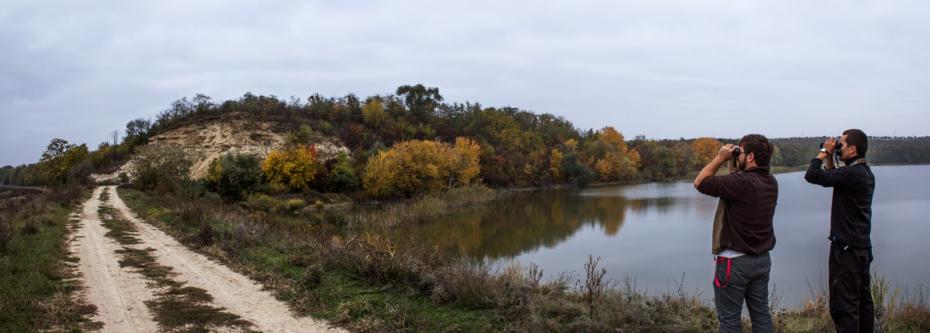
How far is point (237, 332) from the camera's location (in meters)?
5.57

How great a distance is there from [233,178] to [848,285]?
113ft

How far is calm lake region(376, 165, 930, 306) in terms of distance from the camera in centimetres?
1373

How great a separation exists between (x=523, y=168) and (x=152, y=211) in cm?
4950

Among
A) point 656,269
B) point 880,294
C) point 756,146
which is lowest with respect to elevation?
point 656,269

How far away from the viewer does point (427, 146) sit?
46000 mm

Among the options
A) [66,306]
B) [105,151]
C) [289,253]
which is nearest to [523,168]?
[105,151]

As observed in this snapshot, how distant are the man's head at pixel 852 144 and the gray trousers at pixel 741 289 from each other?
1247mm

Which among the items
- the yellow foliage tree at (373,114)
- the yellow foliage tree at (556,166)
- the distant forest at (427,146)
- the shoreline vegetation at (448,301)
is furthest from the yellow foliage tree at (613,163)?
the shoreline vegetation at (448,301)

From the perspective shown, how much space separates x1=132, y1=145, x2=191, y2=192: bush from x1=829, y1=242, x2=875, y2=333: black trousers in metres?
30.8

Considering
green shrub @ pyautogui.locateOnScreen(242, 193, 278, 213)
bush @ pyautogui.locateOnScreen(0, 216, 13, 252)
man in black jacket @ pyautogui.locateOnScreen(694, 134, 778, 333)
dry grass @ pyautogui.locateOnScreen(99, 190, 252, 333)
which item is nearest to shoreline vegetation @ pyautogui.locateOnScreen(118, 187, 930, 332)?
dry grass @ pyautogui.locateOnScreen(99, 190, 252, 333)

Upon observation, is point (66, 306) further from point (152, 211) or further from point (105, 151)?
point (105, 151)

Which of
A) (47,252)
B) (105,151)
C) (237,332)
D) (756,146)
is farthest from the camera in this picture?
(105,151)

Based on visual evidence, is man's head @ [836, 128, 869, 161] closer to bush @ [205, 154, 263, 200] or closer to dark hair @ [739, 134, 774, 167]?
dark hair @ [739, 134, 774, 167]

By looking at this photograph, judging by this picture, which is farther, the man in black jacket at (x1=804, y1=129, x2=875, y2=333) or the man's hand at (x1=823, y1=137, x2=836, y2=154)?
the man's hand at (x1=823, y1=137, x2=836, y2=154)
